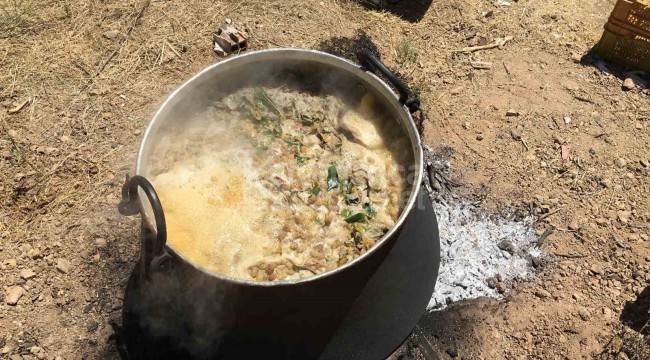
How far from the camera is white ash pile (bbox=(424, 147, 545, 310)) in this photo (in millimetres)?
3115

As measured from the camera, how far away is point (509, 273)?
3197 millimetres

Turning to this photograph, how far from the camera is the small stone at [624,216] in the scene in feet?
11.3

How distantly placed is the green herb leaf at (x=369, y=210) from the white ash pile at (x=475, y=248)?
895 mm

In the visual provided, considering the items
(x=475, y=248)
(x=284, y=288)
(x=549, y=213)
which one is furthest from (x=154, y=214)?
(x=549, y=213)

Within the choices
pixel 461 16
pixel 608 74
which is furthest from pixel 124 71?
pixel 608 74

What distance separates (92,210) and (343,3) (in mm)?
2809

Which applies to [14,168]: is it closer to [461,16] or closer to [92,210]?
[92,210]

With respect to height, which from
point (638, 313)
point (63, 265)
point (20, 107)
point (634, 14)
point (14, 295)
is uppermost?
point (634, 14)

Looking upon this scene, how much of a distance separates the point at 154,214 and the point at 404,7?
365 centimetres

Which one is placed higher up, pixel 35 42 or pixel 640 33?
pixel 640 33

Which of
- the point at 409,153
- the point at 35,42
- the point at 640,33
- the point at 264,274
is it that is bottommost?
the point at 35,42

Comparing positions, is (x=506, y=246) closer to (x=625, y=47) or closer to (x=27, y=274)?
(x=625, y=47)

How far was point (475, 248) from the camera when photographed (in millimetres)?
3266

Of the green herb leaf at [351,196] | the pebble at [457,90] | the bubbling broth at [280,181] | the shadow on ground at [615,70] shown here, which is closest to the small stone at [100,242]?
the bubbling broth at [280,181]
